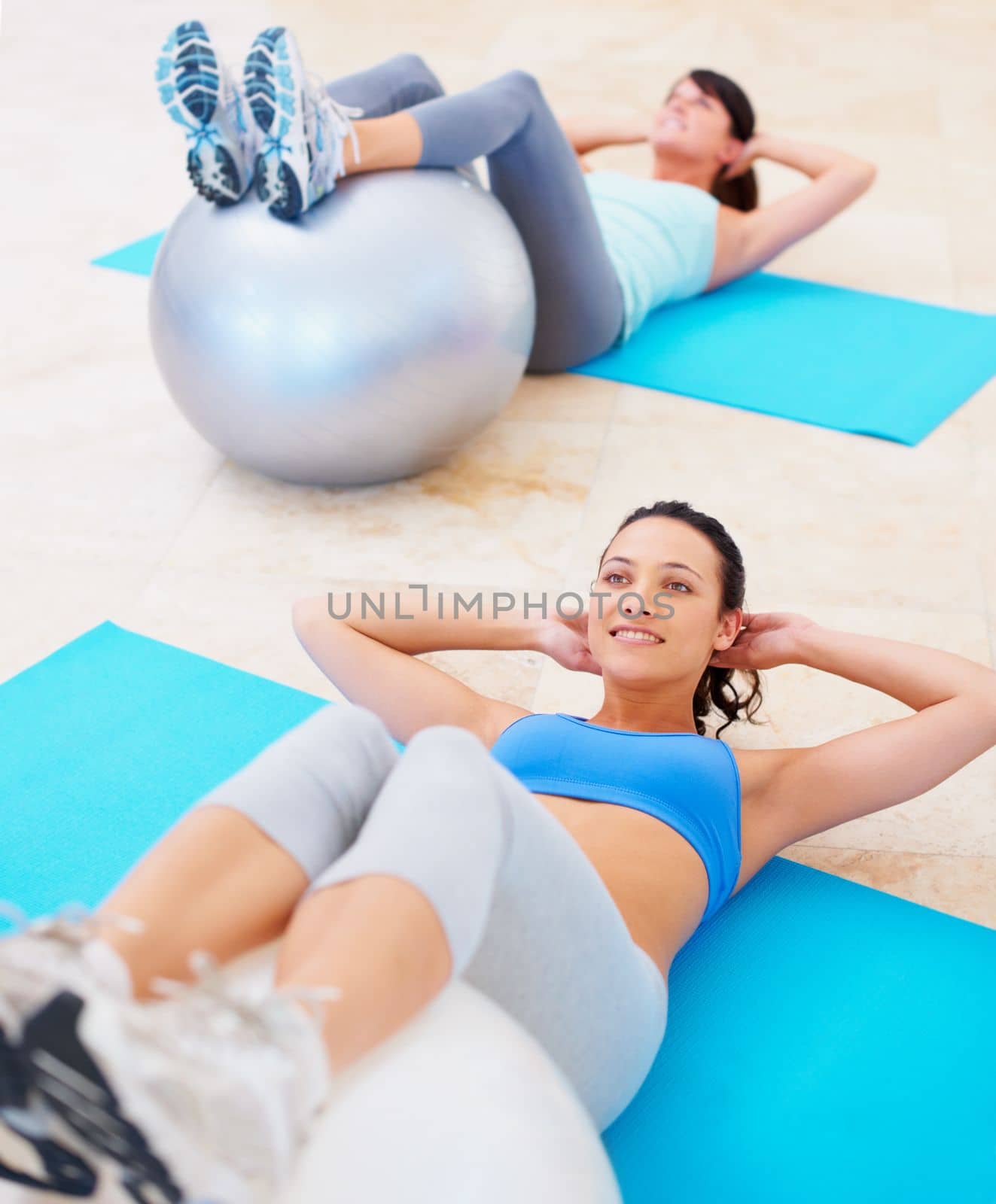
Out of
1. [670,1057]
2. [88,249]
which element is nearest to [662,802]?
[670,1057]

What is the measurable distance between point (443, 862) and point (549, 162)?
2256 millimetres

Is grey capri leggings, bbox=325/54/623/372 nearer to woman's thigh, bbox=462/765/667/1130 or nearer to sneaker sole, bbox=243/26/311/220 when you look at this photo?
sneaker sole, bbox=243/26/311/220

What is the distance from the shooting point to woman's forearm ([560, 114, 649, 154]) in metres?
3.75

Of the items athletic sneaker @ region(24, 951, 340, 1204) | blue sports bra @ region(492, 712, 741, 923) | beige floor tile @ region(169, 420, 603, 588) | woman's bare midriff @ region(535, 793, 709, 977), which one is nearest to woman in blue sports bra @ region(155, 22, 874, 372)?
beige floor tile @ region(169, 420, 603, 588)

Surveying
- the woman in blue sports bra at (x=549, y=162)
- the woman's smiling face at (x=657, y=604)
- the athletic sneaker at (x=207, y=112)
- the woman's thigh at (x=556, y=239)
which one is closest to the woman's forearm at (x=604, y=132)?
the woman in blue sports bra at (x=549, y=162)

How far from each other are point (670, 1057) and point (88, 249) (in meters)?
3.24

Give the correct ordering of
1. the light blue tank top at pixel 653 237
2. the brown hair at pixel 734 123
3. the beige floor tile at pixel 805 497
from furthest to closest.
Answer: the brown hair at pixel 734 123
the light blue tank top at pixel 653 237
the beige floor tile at pixel 805 497

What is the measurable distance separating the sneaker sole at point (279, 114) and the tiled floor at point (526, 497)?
2.25 feet

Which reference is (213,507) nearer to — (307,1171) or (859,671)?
(859,671)

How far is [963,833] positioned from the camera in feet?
6.45

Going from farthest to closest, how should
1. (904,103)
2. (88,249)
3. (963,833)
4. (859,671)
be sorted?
(904,103) → (88,249) → (963,833) → (859,671)

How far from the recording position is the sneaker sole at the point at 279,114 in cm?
231

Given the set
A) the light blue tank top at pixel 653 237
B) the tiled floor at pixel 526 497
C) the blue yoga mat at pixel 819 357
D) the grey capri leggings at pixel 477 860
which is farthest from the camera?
the light blue tank top at pixel 653 237

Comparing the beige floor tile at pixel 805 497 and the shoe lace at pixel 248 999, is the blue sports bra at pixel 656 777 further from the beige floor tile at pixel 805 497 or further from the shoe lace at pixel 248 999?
the beige floor tile at pixel 805 497
